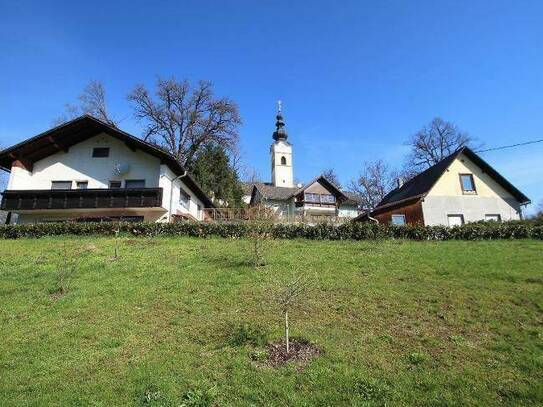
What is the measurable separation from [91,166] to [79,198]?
3201 mm

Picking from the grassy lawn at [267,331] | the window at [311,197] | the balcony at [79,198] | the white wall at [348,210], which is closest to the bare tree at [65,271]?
Result: the grassy lawn at [267,331]

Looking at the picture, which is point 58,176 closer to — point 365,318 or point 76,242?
point 76,242

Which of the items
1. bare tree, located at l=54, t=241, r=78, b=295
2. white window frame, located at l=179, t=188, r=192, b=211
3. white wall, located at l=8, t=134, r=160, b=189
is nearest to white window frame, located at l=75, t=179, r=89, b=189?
white wall, located at l=8, t=134, r=160, b=189

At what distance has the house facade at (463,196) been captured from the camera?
2738 centimetres

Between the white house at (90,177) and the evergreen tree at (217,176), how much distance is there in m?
9.44

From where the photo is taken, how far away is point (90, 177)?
27469mm

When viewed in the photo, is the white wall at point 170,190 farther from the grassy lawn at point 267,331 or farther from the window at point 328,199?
the window at point 328,199

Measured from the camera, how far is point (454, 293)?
10.6 m

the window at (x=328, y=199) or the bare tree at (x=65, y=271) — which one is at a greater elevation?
the window at (x=328, y=199)

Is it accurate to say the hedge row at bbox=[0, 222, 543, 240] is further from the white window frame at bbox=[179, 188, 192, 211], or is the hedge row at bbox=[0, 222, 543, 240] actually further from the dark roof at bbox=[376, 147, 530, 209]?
the white window frame at bbox=[179, 188, 192, 211]

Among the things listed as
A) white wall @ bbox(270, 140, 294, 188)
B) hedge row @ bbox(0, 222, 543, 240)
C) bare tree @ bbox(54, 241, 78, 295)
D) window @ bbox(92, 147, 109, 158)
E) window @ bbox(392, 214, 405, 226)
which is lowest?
bare tree @ bbox(54, 241, 78, 295)

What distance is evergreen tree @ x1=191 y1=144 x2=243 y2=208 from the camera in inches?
1522

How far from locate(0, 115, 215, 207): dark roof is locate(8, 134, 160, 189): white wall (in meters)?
0.45

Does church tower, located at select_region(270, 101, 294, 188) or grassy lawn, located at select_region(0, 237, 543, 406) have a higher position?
church tower, located at select_region(270, 101, 294, 188)
